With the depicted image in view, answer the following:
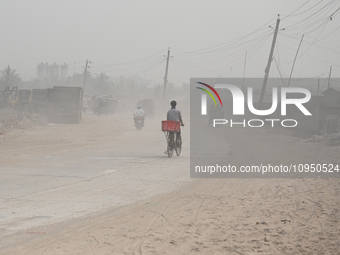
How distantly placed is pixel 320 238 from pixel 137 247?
2236 mm

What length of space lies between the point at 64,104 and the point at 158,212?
3029cm

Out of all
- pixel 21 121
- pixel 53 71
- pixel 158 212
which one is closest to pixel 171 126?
pixel 158 212

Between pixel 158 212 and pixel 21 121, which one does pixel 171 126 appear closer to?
pixel 158 212

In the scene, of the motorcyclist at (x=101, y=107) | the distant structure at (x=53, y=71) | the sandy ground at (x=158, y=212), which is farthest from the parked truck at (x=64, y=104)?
the distant structure at (x=53, y=71)

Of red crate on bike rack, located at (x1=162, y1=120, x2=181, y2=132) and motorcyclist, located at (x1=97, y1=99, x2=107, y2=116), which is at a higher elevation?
motorcyclist, located at (x1=97, y1=99, x2=107, y2=116)

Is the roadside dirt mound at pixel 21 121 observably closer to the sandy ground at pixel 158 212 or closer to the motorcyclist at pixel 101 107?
the motorcyclist at pixel 101 107

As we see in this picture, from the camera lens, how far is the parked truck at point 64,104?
35344 millimetres

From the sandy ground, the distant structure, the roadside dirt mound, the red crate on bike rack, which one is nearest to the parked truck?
the roadside dirt mound

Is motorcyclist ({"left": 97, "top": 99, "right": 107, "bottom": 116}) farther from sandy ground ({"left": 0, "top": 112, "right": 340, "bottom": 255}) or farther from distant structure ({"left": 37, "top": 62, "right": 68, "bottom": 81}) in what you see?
distant structure ({"left": 37, "top": 62, "right": 68, "bottom": 81})

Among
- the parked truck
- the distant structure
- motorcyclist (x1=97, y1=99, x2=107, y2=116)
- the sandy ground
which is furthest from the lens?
the distant structure

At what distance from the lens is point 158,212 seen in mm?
6574

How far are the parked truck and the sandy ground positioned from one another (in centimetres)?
2400

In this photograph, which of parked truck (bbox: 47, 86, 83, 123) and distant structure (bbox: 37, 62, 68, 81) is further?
distant structure (bbox: 37, 62, 68, 81)

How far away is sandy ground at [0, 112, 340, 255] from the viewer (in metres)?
4.95
